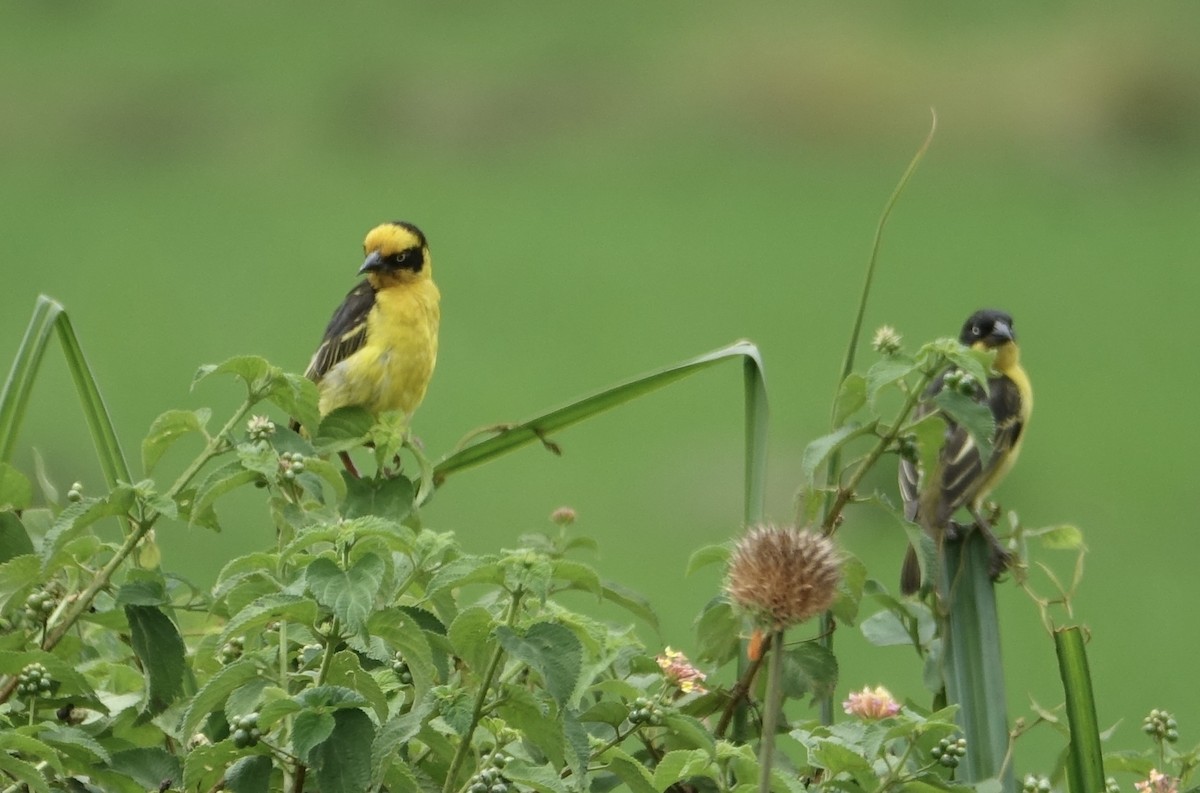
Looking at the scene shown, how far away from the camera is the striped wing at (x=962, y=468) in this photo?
3396 millimetres

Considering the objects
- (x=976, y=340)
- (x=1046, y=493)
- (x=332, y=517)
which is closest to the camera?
(x=332, y=517)

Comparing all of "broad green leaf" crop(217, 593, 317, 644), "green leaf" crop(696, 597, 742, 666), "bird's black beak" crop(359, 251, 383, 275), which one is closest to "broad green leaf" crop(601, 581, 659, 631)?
"green leaf" crop(696, 597, 742, 666)

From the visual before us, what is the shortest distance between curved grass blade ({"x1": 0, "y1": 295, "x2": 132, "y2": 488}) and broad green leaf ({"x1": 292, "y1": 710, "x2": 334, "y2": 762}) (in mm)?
580

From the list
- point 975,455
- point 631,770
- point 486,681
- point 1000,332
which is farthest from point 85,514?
point 1000,332

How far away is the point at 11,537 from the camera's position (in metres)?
1.73

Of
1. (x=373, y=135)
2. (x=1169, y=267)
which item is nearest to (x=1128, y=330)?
(x=1169, y=267)

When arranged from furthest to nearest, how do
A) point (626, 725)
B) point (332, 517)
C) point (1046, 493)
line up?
point (1046, 493) < point (332, 517) < point (626, 725)

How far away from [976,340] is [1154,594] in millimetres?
12070

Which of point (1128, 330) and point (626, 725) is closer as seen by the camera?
point (626, 725)

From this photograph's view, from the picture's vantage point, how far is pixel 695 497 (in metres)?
16.4

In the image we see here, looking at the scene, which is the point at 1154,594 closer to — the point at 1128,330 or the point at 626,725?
the point at 1128,330

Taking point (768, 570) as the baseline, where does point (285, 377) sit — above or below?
above

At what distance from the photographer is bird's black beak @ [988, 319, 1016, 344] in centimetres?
410

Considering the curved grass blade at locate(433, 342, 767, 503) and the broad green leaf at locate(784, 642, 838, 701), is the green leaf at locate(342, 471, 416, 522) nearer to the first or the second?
the curved grass blade at locate(433, 342, 767, 503)
